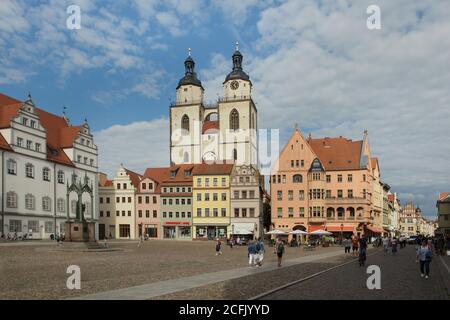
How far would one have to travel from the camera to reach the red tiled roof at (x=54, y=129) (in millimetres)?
70125

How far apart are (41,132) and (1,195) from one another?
13289mm

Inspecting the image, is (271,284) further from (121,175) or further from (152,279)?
(121,175)

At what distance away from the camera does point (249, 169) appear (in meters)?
84.8

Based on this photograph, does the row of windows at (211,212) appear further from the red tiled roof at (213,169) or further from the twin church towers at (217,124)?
the twin church towers at (217,124)

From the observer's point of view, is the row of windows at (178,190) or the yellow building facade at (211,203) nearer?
the yellow building facade at (211,203)

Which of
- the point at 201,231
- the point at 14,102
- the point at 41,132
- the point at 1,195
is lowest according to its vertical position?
the point at 201,231

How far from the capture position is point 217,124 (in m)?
117

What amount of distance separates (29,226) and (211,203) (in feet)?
97.7

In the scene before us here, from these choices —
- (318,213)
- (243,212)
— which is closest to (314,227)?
(318,213)

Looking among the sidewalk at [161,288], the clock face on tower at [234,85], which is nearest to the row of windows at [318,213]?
the clock face on tower at [234,85]

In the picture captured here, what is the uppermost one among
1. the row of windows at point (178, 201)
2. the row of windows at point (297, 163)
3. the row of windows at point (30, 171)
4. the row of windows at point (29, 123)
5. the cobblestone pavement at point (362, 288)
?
the row of windows at point (29, 123)

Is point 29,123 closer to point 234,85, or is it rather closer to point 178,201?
point 178,201

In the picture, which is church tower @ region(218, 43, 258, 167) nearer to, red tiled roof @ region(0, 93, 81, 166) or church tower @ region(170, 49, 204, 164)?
church tower @ region(170, 49, 204, 164)

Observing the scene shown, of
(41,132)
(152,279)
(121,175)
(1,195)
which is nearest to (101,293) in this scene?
(152,279)
